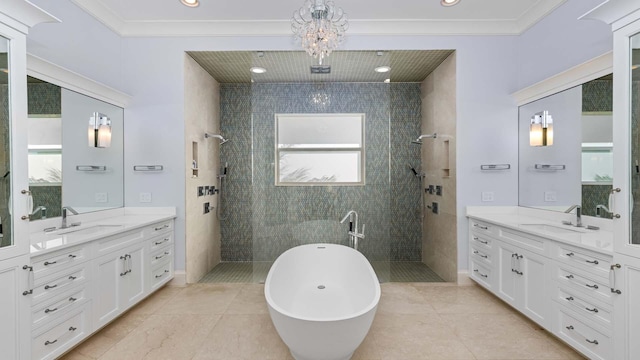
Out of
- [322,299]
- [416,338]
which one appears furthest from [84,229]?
[416,338]

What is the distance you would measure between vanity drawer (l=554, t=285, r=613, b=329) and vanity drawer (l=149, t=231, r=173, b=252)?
3433mm

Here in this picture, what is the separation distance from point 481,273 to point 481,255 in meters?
0.19

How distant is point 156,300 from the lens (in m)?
3.08

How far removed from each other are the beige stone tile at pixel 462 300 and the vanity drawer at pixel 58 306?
284 centimetres

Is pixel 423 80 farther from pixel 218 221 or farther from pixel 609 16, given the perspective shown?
pixel 218 221

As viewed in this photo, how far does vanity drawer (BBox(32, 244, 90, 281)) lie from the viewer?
184cm

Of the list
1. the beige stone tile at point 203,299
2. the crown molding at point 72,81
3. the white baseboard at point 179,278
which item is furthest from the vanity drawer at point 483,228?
the crown molding at point 72,81

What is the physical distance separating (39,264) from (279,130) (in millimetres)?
2278

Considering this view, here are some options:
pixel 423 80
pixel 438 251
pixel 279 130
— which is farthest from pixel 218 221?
pixel 423 80

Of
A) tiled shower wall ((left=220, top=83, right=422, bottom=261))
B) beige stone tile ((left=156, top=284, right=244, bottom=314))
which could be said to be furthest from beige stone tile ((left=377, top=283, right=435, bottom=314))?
beige stone tile ((left=156, top=284, right=244, bottom=314))

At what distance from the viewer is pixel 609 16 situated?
1.75m

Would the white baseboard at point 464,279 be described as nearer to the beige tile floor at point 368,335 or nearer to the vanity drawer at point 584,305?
the beige tile floor at point 368,335

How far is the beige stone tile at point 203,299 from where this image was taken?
2867 millimetres

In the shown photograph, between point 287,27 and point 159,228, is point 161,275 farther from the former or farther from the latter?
point 287,27
